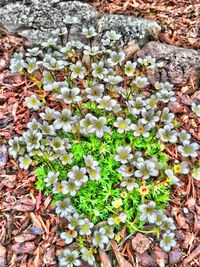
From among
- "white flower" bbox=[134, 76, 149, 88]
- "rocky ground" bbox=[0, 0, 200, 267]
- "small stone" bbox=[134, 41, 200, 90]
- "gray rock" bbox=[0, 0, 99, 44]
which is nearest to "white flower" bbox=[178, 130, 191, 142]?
"rocky ground" bbox=[0, 0, 200, 267]

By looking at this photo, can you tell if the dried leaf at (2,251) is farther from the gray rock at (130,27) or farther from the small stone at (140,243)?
the gray rock at (130,27)

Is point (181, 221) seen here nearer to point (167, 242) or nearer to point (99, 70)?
point (167, 242)

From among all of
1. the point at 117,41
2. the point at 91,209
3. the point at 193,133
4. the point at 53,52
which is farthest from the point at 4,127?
the point at 193,133

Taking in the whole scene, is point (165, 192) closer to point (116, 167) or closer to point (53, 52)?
point (116, 167)

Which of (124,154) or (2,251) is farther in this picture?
(124,154)

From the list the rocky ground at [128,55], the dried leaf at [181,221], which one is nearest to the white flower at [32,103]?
the rocky ground at [128,55]

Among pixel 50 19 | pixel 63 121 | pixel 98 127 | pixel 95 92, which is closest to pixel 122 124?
pixel 98 127

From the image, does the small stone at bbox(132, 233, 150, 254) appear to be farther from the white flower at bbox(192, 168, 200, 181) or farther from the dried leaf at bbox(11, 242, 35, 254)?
the dried leaf at bbox(11, 242, 35, 254)
